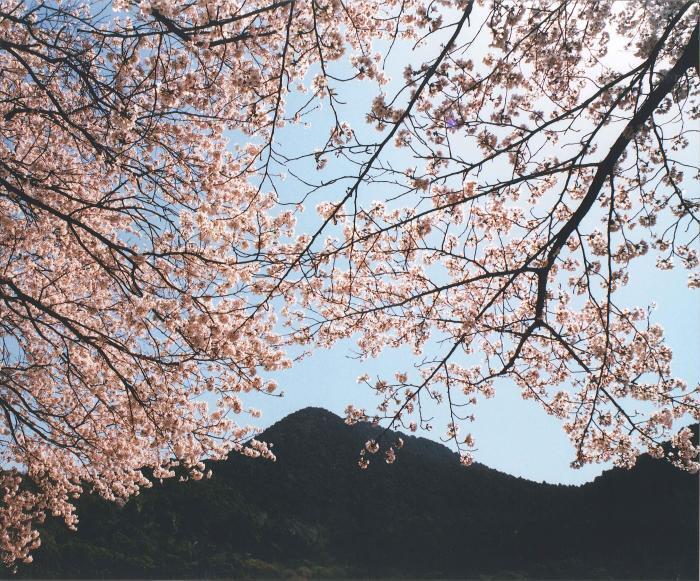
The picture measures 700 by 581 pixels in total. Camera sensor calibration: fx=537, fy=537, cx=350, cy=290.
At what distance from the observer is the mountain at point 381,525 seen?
1825 centimetres

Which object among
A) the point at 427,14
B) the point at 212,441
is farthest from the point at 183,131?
the point at 212,441

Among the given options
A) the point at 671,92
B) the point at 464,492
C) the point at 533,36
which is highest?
the point at 533,36

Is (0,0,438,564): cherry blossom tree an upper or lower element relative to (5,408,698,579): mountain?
upper

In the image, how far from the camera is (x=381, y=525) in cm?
2183

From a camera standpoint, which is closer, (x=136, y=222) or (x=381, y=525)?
(x=136, y=222)

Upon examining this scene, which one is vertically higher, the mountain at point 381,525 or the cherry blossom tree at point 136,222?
the cherry blossom tree at point 136,222

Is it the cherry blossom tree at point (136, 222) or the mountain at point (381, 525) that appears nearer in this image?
the cherry blossom tree at point (136, 222)

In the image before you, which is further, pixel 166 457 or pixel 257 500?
pixel 257 500

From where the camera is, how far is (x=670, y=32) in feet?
15.6

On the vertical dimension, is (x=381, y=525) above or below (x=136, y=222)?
below

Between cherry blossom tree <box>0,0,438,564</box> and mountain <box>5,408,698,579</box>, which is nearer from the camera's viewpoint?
cherry blossom tree <box>0,0,438,564</box>

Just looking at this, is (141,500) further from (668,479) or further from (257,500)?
(668,479)

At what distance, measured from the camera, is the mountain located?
59.9ft

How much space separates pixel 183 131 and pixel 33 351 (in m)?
4.59
